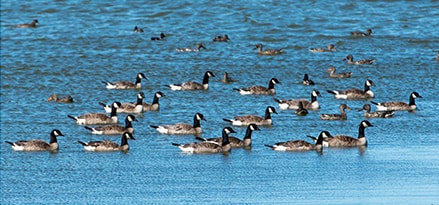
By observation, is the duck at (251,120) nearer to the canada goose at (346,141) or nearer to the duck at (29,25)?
the canada goose at (346,141)

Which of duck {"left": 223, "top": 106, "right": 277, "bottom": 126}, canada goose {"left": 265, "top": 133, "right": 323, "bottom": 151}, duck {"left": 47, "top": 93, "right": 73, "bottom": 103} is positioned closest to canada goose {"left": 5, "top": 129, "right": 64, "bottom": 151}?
canada goose {"left": 265, "top": 133, "right": 323, "bottom": 151}

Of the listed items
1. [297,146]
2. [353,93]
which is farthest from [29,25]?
[297,146]

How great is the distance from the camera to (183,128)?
22047mm

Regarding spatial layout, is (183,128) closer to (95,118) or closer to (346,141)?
(95,118)

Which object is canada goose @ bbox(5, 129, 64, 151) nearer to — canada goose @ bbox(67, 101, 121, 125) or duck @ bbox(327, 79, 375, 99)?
canada goose @ bbox(67, 101, 121, 125)

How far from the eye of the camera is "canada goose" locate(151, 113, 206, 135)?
2194 centimetres

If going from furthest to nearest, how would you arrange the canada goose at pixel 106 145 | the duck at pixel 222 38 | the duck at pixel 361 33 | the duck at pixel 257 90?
1. the duck at pixel 361 33
2. the duck at pixel 222 38
3. the duck at pixel 257 90
4. the canada goose at pixel 106 145

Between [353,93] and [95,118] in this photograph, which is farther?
[353,93]

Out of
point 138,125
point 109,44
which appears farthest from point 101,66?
point 138,125

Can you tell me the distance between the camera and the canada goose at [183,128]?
21.9m

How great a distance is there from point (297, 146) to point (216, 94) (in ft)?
23.8

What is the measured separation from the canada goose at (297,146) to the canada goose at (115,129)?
126 inches

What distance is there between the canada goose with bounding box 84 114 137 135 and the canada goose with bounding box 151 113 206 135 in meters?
0.44

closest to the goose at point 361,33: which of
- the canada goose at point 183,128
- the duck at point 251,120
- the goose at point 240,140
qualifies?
the duck at point 251,120
